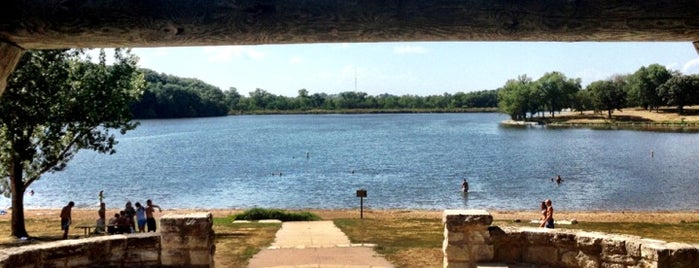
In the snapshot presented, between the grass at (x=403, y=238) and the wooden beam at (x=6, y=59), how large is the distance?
9.84 m

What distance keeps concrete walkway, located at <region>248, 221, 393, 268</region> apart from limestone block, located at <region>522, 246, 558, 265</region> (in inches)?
131

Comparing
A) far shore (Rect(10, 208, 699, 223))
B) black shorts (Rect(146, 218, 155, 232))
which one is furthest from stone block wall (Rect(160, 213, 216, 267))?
far shore (Rect(10, 208, 699, 223))

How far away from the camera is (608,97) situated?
5404 inches

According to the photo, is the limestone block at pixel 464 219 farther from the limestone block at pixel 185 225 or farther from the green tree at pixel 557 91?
the green tree at pixel 557 91

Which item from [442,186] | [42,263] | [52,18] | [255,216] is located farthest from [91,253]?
[442,186]

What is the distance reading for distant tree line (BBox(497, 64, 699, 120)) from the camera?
4916 inches

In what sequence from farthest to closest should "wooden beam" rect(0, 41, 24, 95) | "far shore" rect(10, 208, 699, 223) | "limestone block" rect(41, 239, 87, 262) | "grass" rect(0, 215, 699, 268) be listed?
"far shore" rect(10, 208, 699, 223), "grass" rect(0, 215, 699, 268), "limestone block" rect(41, 239, 87, 262), "wooden beam" rect(0, 41, 24, 95)

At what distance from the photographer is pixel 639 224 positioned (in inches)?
1018

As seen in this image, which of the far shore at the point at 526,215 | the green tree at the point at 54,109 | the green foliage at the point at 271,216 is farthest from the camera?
the far shore at the point at 526,215

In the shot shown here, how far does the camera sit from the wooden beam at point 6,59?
683cm

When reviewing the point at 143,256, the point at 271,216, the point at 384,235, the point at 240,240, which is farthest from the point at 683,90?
the point at 143,256

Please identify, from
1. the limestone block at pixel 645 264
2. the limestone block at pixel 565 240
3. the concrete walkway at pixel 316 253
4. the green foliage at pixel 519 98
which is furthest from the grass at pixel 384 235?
the green foliage at pixel 519 98

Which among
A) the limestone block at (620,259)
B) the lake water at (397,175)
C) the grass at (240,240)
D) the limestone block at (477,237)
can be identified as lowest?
the lake water at (397,175)

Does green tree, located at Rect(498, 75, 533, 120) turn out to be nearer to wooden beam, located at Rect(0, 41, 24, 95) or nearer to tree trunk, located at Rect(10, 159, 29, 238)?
tree trunk, located at Rect(10, 159, 29, 238)
